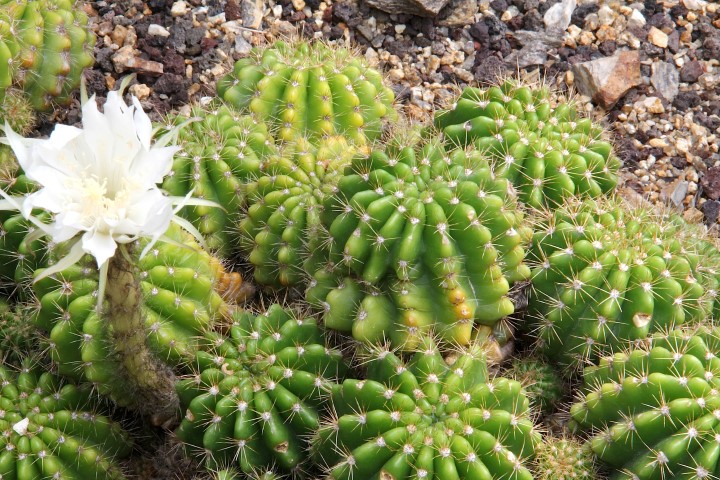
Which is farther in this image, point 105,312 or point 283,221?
point 283,221

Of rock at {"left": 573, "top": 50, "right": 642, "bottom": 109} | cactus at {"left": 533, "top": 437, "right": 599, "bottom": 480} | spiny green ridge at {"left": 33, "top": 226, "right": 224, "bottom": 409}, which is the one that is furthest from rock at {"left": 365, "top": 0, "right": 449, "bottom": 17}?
cactus at {"left": 533, "top": 437, "right": 599, "bottom": 480}

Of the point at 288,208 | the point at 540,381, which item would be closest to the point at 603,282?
the point at 540,381

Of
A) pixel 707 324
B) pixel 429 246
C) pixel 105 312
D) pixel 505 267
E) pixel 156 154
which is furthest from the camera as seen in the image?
pixel 707 324

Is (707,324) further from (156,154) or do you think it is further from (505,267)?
(156,154)

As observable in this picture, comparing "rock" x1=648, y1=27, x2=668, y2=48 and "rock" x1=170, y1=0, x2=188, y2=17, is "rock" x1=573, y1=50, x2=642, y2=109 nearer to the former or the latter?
"rock" x1=648, y1=27, x2=668, y2=48

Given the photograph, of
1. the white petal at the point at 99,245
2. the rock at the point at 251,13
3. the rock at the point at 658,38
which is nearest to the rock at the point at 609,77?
the rock at the point at 658,38

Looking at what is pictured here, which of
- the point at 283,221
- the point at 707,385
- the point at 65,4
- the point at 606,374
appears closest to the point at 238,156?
the point at 283,221
